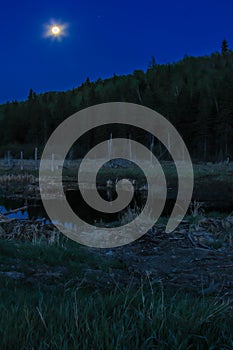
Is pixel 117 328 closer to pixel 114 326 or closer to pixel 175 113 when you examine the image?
pixel 114 326

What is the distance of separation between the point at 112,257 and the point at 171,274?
1582 millimetres

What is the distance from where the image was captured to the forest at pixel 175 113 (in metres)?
52.3

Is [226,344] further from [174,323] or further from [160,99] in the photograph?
[160,99]

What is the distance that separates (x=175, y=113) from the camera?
183 ft

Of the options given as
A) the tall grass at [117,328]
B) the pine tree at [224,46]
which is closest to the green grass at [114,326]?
the tall grass at [117,328]

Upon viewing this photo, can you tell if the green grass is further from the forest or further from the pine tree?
the pine tree

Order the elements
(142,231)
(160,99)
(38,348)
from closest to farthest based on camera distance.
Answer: (38,348) < (142,231) < (160,99)

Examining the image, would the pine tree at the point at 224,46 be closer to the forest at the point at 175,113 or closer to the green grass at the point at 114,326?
the forest at the point at 175,113

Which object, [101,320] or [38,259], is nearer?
[101,320]

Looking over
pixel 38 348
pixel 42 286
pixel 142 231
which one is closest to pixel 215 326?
pixel 38 348

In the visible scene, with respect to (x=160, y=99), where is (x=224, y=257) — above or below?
below

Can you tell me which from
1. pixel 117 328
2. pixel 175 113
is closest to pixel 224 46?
pixel 175 113

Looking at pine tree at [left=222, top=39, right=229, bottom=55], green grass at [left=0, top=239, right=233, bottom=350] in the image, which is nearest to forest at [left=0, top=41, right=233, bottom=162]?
pine tree at [left=222, top=39, right=229, bottom=55]

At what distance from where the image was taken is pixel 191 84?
82.2m
